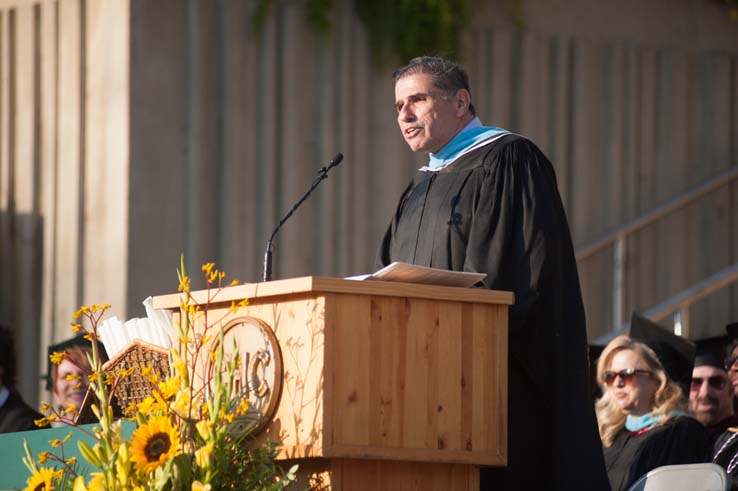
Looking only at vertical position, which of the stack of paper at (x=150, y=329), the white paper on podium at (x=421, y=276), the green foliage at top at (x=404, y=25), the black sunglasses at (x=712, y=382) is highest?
the green foliage at top at (x=404, y=25)

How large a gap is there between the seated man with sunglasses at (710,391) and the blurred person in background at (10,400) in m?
2.99

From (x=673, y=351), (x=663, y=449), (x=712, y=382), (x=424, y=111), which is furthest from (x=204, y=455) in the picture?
(x=712, y=382)

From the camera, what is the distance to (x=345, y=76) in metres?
8.70

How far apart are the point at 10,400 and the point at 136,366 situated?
3384mm

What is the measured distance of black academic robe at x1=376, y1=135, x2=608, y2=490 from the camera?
3.89m

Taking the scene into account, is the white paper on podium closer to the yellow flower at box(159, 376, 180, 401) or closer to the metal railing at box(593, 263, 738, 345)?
the yellow flower at box(159, 376, 180, 401)

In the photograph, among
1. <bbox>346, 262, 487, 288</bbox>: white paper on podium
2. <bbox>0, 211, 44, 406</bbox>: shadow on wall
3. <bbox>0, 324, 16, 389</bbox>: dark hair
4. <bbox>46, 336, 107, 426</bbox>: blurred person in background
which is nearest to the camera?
<bbox>346, 262, 487, 288</bbox>: white paper on podium

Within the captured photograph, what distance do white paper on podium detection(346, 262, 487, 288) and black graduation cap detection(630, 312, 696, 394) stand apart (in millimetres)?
2613

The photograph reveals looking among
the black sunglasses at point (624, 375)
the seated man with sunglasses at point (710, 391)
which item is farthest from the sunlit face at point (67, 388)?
the seated man with sunglasses at point (710, 391)

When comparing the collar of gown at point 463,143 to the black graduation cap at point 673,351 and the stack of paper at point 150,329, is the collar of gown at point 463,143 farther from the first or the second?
the black graduation cap at point 673,351

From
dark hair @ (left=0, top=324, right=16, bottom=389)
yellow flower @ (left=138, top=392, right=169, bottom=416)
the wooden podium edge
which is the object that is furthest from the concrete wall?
yellow flower @ (left=138, top=392, right=169, bottom=416)

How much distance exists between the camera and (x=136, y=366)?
3777 mm

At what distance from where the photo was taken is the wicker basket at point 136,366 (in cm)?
371

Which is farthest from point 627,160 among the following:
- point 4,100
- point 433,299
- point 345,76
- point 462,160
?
point 433,299
